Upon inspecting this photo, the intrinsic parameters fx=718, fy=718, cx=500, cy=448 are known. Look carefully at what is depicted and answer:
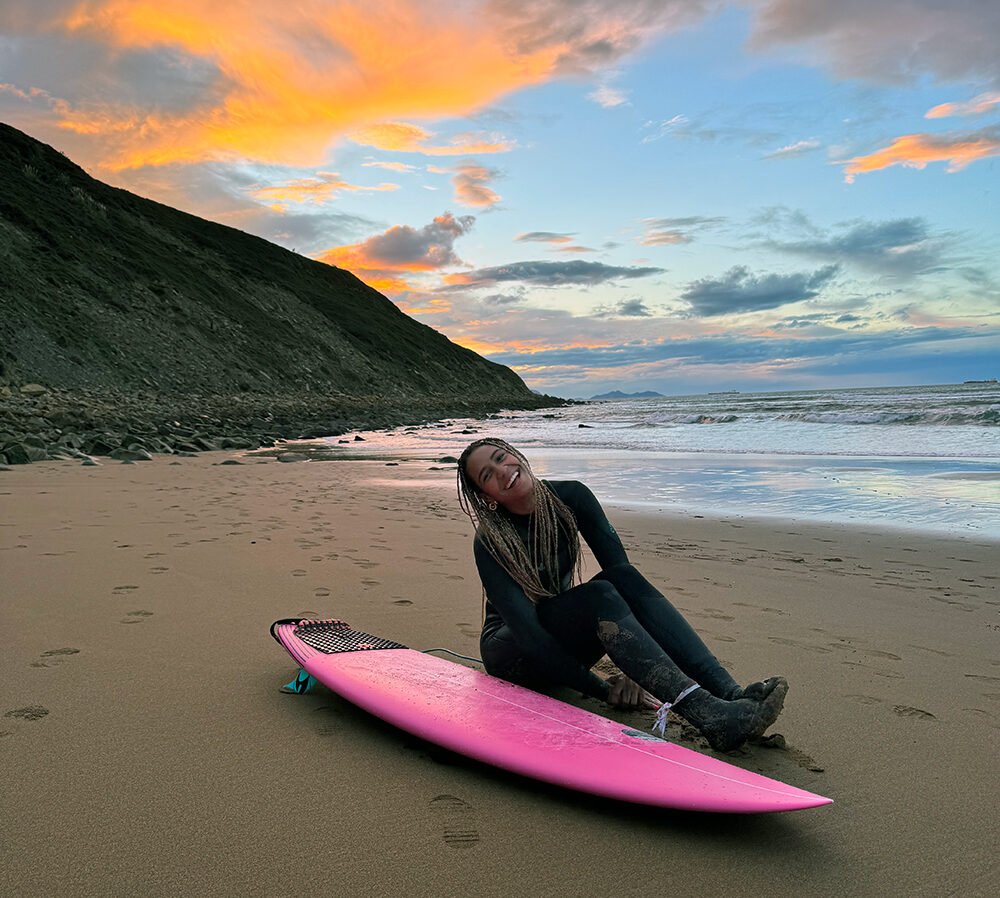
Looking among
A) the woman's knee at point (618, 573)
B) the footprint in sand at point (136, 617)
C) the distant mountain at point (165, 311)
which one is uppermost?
the distant mountain at point (165, 311)

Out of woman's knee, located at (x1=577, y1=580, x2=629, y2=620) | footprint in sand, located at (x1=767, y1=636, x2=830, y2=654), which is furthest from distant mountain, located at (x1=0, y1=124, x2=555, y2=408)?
woman's knee, located at (x1=577, y1=580, x2=629, y2=620)

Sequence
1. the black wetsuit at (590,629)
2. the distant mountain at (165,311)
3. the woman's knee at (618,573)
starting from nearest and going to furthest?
the black wetsuit at (590,629), the woman's knee at (618,573), the distant mountain at (165,311)

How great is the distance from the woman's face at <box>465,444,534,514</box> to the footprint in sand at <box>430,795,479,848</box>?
1.11m

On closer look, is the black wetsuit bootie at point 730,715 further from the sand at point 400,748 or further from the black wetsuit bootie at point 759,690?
the sand at point 400,748

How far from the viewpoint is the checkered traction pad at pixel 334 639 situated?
303cm

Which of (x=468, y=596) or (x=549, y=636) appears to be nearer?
(x=549, y=636)

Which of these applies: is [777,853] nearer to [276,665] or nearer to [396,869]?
[396,869]

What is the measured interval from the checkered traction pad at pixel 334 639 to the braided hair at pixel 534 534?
2.44 feet

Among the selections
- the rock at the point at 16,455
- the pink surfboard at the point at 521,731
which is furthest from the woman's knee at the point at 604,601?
the rock at the point at 16,455

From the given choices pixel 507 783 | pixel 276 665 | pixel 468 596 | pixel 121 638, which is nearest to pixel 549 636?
pixel 507 783

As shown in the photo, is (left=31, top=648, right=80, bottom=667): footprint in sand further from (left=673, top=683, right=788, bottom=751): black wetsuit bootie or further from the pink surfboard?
(left=673, top=683, right=788, bottom=751): black wetsuit bootie

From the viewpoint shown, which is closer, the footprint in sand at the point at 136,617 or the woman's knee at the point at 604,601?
the woman's knee at the point at 604,601

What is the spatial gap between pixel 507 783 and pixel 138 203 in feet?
216

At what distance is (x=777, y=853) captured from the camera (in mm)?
1892
